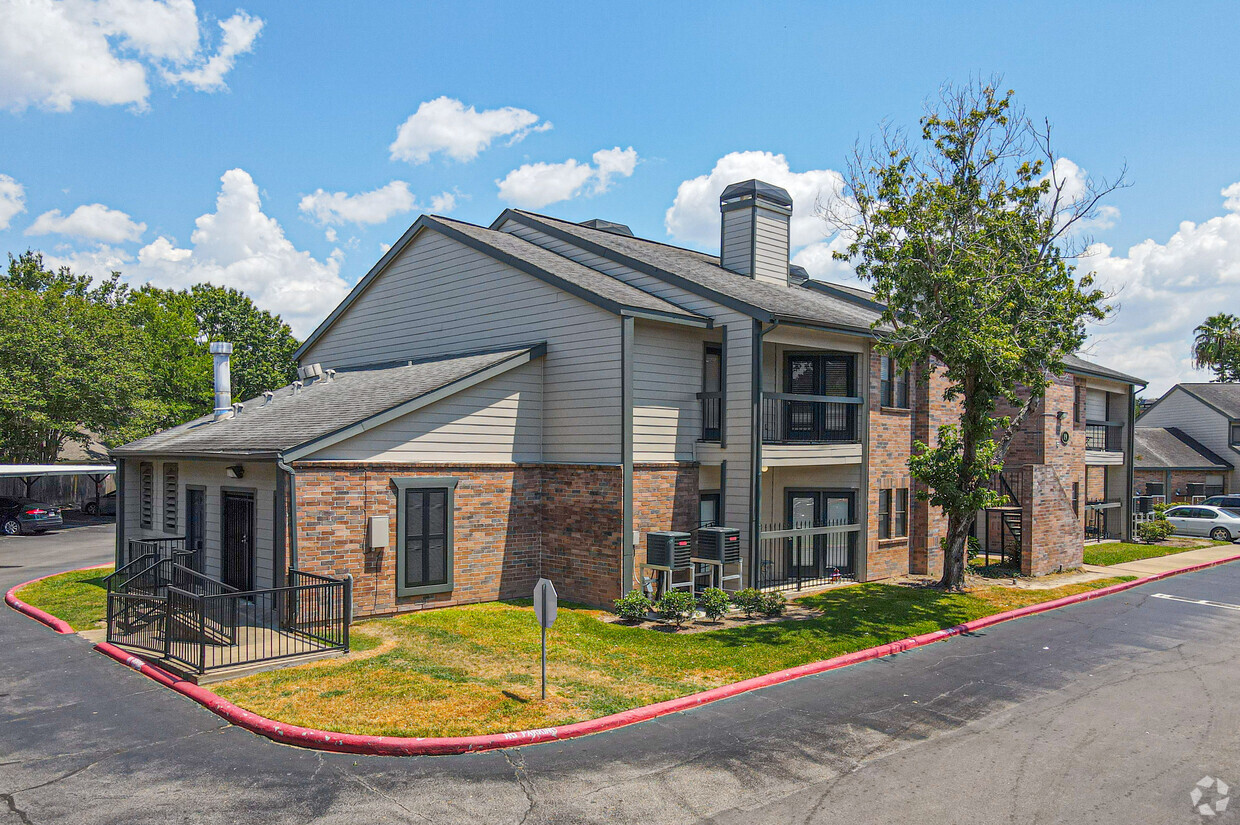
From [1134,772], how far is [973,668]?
4214 millimetres

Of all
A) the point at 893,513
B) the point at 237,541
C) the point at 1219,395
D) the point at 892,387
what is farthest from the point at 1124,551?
the point at 237,541

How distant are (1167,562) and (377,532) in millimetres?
24507

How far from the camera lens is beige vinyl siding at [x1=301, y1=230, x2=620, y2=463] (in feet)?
53.4

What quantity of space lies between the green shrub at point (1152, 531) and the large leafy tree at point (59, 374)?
4340 cm

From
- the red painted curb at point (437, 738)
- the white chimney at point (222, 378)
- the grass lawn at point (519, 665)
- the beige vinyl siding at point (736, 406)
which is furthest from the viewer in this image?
the white chimney at point (222, 378)

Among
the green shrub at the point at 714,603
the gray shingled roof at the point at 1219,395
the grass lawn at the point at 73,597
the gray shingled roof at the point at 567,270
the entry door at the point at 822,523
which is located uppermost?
the gray shingled roof at the point at 567,270

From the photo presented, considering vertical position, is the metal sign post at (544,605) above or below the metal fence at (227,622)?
above

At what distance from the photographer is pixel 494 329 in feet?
62.1

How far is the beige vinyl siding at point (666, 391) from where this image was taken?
53.1 feet

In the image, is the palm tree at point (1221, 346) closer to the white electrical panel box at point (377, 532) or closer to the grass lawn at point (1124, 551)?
the grass lawn at point (1124, 551)

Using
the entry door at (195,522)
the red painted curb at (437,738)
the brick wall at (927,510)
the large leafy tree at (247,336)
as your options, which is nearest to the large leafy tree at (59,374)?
the large leafy tree at (247,336)

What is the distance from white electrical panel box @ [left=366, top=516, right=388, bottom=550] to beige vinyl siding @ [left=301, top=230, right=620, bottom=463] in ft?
13.4

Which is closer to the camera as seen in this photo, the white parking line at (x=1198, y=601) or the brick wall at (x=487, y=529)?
the brick wall at (x=487, y=529)

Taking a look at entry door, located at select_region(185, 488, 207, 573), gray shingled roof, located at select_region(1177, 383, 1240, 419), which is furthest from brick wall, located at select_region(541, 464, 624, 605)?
gray shingled roof, located at select_region(1177, 383, 1240, 419)
